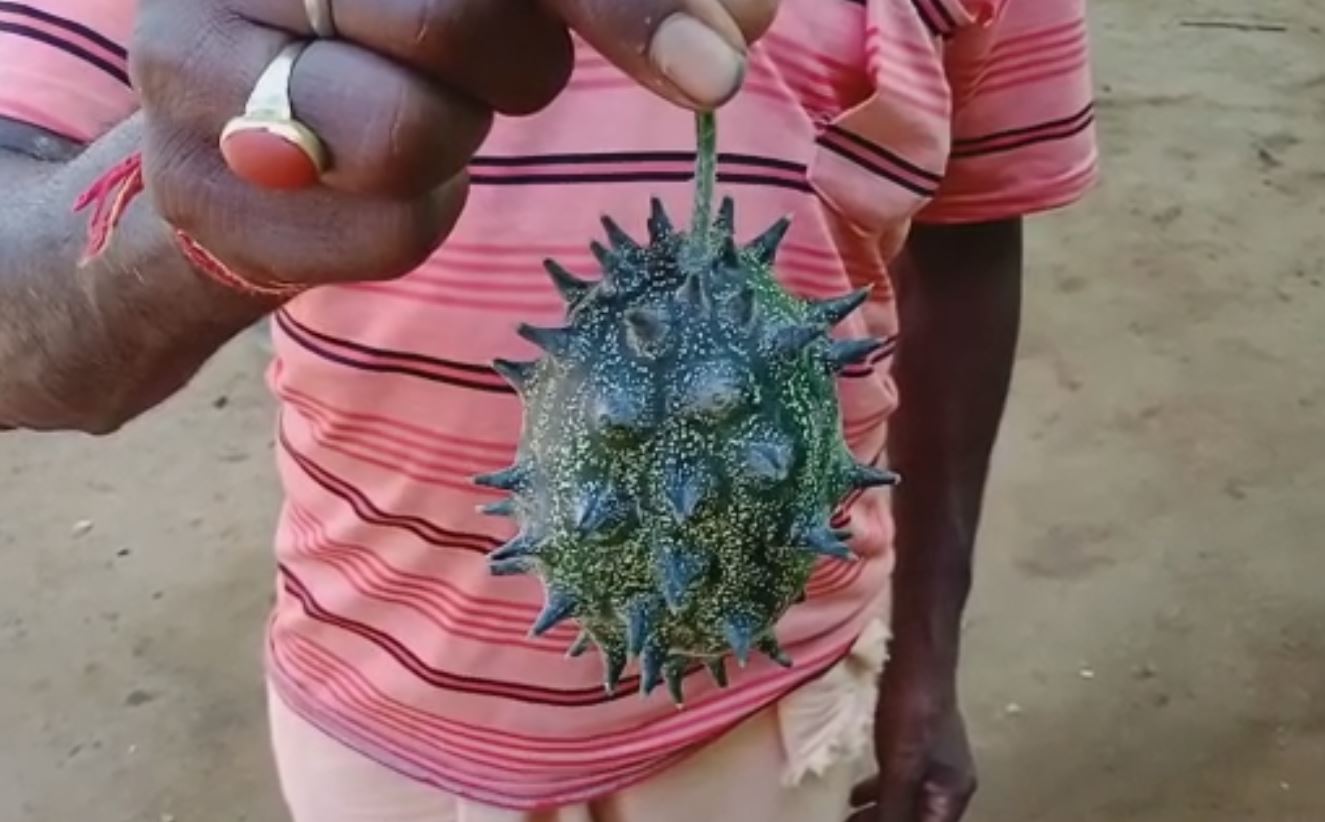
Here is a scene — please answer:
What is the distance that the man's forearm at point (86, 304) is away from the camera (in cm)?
98

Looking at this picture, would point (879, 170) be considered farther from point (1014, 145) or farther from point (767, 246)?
point (767, 246)

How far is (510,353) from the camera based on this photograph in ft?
3.93

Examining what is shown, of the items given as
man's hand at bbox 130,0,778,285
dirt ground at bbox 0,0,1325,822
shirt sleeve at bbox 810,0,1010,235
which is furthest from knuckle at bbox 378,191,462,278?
dirt ground at bbox 0,0,1325,822

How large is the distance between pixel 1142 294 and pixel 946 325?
7.59 feet

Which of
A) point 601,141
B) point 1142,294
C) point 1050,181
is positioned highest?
point 601,141

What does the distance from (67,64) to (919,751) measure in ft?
2.98

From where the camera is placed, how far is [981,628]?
3104 mm

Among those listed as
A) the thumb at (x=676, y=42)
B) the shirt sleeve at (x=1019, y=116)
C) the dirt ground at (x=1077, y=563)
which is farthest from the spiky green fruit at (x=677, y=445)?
the dirt ground at (x=1077, y=563)

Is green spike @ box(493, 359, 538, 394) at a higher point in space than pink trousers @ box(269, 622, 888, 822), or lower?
higher

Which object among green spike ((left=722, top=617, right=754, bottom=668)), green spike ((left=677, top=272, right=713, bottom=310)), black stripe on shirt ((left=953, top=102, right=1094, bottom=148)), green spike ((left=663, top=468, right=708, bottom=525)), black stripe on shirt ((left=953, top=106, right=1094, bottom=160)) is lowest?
black stripe on shirt ((left=953, top=106, right=1094, bottom=160))

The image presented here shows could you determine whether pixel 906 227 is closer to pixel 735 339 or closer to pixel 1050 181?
pixel 1050 181

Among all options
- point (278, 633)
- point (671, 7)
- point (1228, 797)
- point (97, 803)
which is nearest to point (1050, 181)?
point (278, 633)

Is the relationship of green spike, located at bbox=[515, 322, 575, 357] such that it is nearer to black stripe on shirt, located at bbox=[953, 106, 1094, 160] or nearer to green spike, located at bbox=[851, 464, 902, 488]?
green spike, located at bbox=[851, 464, 902, 488]

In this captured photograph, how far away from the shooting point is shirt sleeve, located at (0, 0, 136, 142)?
1.15 m
